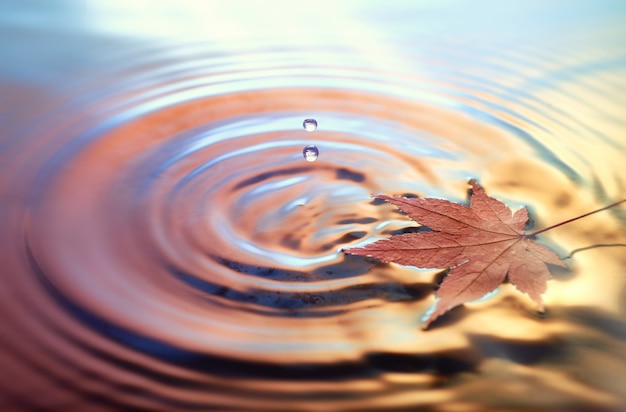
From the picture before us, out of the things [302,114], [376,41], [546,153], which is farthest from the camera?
[376,41]

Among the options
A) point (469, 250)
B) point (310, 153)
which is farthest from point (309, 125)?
point (469, 250)

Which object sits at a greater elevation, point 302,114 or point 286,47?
point 286,47

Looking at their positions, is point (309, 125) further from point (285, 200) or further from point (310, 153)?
point (285, 200)

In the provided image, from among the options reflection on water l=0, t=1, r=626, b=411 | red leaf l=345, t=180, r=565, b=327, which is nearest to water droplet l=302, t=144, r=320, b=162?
reflection on water l=0, t=1, r=626, b=411

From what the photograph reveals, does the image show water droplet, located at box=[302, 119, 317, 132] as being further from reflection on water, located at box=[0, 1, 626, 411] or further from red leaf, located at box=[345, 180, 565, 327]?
red leaf, located at box=[345, 180, 565, 327]

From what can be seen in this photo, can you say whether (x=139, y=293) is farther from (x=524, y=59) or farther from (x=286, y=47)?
(x=524, y=59)

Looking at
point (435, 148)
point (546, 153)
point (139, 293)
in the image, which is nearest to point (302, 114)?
point (435, 148)
